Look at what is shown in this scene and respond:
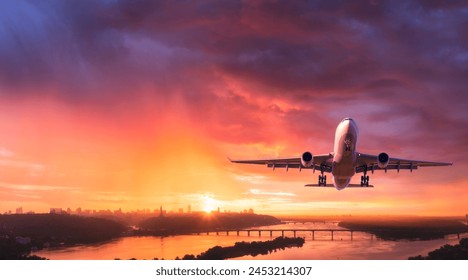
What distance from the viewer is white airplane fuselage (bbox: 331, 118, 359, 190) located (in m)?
36.9

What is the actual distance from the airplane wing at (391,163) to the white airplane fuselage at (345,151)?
1.88 meters

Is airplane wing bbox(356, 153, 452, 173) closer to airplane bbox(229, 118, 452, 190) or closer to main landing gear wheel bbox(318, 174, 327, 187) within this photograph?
airplane bbox(229, 118, 452, 190)

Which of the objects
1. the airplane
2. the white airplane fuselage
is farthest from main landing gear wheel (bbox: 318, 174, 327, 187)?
the white airplane fuselage

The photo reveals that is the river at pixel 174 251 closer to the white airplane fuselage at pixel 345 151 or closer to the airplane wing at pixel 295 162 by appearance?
the airplane wing at pixel 295 162

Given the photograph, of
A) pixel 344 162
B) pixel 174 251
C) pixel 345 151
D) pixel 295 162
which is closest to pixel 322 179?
pixel 295 162

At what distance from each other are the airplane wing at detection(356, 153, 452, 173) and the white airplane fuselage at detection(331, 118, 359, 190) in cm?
188

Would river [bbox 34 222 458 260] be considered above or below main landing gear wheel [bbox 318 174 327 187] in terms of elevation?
below

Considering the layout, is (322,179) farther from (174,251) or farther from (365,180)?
(174,251)

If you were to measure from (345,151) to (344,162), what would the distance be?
9.74ft

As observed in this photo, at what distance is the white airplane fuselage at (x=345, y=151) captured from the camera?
36938 millimetres

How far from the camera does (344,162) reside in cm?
4228

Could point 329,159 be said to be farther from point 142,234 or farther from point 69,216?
point 142,234

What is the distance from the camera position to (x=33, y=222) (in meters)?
158
